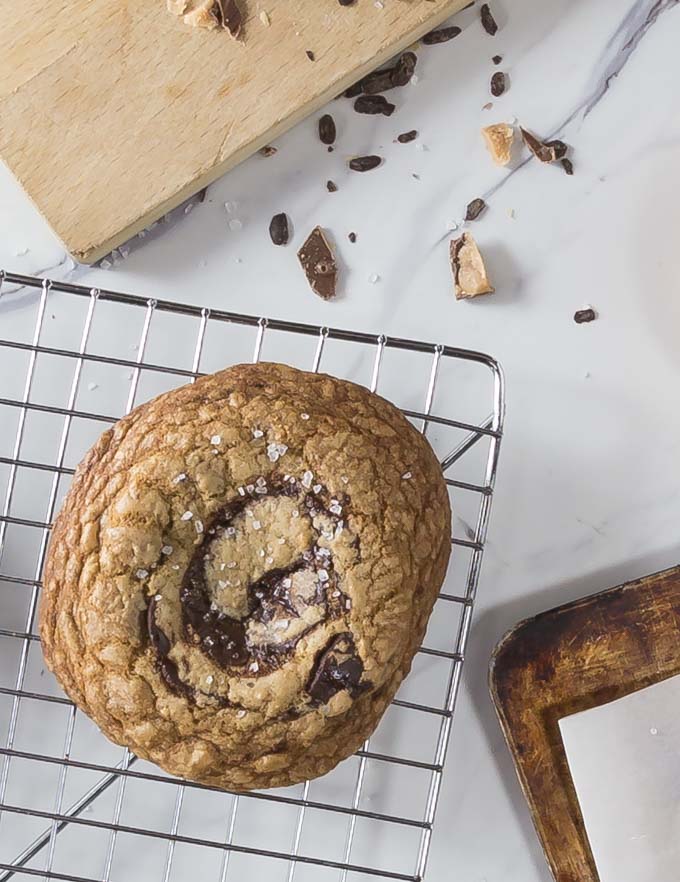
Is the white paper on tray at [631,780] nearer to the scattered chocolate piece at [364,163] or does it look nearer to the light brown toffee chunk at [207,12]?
the scattered chocolate piece at [364,163]

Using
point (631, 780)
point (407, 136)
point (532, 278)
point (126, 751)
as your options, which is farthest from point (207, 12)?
point (631, 780)

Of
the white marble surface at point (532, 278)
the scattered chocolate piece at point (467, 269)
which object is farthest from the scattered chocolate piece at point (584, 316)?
the scattered chocolate piece at point (467, 269)

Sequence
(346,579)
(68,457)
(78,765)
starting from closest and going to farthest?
1. (346,579)
2. (78,765)
3. (68,457)

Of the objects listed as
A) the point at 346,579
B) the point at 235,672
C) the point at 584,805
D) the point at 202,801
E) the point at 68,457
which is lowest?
the point at 202,801

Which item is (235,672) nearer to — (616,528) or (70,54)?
(616,528)

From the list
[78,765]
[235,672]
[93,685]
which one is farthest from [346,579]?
[78,765]

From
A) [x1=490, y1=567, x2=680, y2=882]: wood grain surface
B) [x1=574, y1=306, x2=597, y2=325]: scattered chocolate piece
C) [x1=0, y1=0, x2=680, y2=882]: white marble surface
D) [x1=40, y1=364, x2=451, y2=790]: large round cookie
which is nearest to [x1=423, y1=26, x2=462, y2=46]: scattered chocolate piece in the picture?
[x1=0, y1=0, x2=680, y2=882]: white marble surface
